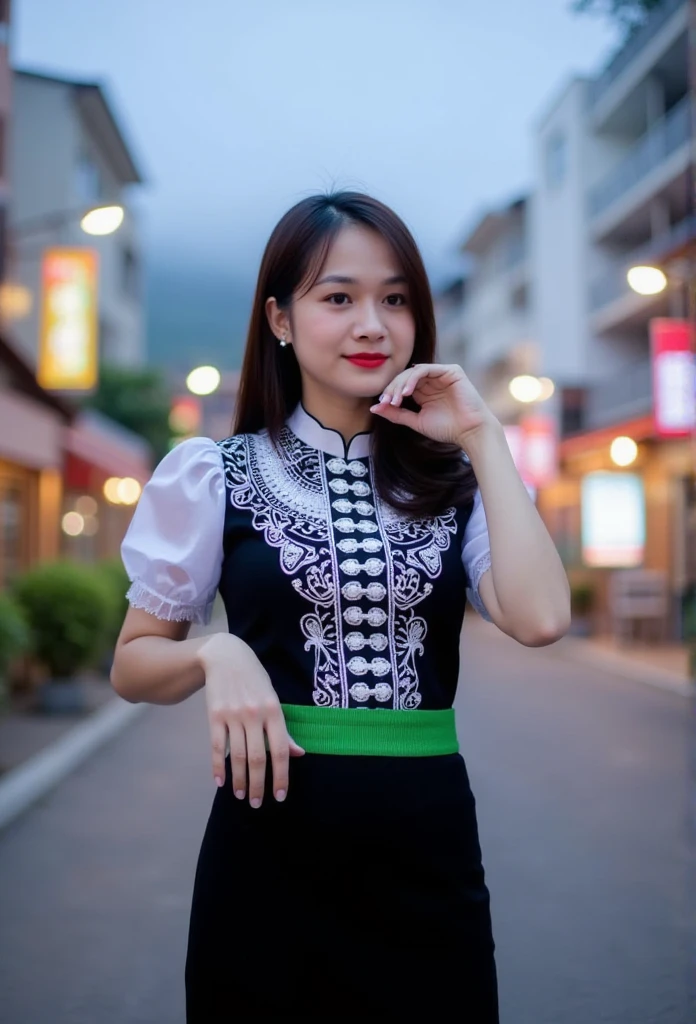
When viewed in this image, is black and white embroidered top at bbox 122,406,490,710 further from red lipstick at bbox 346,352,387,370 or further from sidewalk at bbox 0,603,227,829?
sidewalk at bbox 0,603,227,829

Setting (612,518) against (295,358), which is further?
(612,518)

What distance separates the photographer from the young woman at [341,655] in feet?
5.50

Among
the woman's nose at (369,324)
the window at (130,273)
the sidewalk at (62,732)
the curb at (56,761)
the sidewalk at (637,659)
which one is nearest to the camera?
the woman's nose at (369,324)

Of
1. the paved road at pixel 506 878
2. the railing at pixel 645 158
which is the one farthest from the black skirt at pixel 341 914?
the railing at pixel 645 158

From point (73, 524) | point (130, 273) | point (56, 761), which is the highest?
point (130, 273)

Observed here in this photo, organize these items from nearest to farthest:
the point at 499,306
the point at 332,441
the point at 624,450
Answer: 1. the point at 332,441
2. the point at 624,450
3. the point at 499,306

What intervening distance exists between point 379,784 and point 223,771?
24 cm

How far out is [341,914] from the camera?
1690 millimetres

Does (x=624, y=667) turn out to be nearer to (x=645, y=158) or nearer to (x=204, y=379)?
(x=204, y=379)

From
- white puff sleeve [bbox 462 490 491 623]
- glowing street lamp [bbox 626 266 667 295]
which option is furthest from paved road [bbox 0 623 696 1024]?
glowing street lamp [bbox 626 266 667 295]

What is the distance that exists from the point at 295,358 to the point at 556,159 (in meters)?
29.2

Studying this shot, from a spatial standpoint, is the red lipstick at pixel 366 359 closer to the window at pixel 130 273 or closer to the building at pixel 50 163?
the building at pixel 50 163

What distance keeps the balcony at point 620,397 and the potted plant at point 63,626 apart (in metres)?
15.2

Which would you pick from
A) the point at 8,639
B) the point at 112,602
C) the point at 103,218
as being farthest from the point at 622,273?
the point at 8,639
